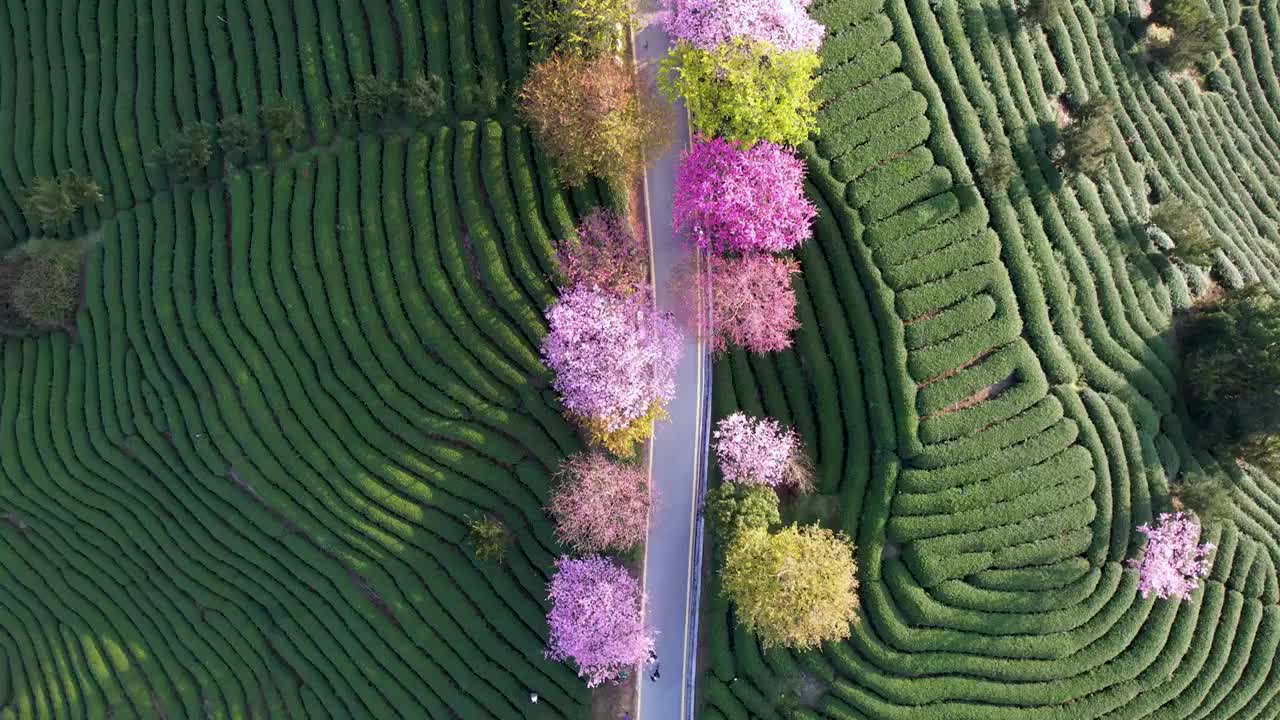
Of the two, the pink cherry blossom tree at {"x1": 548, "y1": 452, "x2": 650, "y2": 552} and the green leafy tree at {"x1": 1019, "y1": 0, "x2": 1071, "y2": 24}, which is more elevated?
the green leafy tree at {"x1": 1019, "y1": 0, "x2": 1071, "y2": 24}

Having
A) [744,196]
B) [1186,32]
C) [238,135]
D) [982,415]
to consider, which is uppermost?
[1186,32]

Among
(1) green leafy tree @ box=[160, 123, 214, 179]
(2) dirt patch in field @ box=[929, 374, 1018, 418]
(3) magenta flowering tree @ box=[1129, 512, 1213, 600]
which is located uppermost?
(1) green leafy tree @ box=[160, 123, 214, 179]

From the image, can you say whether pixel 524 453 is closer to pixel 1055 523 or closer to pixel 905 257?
pixel 905 257

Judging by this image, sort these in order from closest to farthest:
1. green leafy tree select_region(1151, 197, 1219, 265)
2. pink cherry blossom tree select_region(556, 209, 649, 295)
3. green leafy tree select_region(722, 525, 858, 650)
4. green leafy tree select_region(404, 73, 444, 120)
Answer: green leafy tree select_region(722, 525, 858, 650), pink cherry blossom tree select_region(556, 209, 649, 295), green leafy tree select_region(1151, 197, 1219, 265), green leafy tree select_region(404, 73, 444, 120)

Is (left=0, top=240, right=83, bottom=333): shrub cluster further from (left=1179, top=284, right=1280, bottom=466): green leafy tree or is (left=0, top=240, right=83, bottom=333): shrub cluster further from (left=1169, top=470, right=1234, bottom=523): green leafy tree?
(left=1179, top=284, right=1280, bottom=466): green leafy tree

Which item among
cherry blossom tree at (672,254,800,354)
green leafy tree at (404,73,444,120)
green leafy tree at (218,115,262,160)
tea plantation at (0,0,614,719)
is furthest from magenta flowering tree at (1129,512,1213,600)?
green leafy tree at (218,115,262,160)

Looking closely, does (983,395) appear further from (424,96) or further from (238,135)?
(238,135)

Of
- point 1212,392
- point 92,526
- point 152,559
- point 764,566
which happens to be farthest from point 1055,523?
point 92,526

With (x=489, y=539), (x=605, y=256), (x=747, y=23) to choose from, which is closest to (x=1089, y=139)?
(x=747, y=23)
